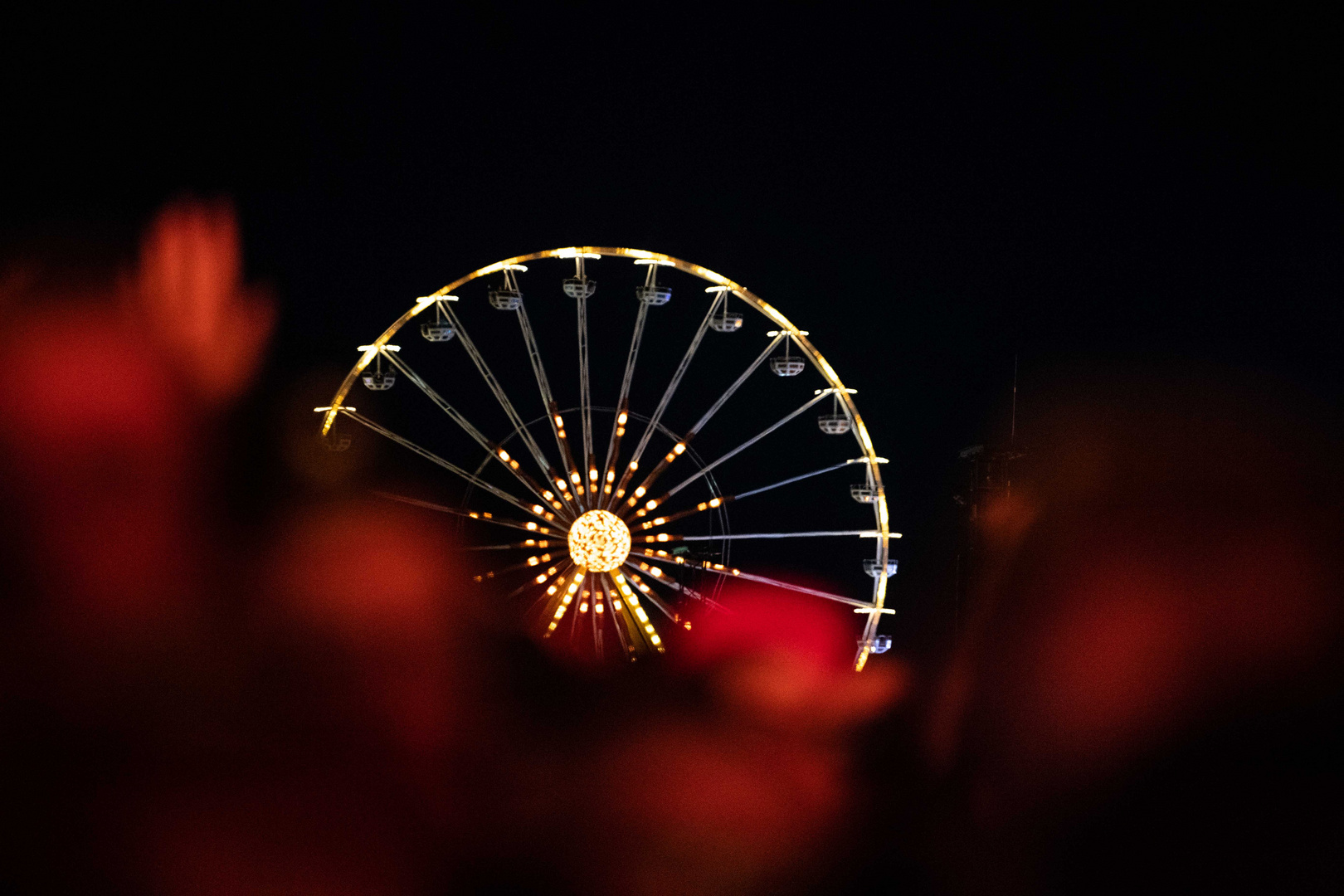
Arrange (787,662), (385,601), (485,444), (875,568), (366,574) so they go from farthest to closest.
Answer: (787,662) → (875,568) → (485,444) → (366,574) → (385,601)

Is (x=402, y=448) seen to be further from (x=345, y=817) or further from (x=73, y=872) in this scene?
(x=73, y=872)

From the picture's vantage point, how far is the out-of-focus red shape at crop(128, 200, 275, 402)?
11008mm

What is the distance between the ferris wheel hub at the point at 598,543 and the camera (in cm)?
1181

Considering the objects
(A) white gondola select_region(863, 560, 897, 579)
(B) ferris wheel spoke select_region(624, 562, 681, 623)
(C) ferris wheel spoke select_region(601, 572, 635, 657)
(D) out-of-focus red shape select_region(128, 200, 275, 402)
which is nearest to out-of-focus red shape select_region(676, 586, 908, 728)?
(B) ferris wheel spoke select_region(624, 562, 681, 623)

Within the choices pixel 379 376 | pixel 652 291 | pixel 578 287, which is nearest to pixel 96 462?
pixel 379 376

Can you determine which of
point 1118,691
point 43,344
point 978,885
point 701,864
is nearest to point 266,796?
point 701,864

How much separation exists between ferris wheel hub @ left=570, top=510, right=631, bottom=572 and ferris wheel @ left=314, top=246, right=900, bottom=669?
0.05 feet

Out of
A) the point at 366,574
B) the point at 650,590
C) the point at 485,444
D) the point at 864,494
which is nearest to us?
the point at 366,574

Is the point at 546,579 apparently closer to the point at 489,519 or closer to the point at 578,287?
the point at 489,519

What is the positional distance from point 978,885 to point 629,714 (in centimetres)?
281

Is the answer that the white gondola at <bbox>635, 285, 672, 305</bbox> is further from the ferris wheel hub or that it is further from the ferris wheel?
the ferris wheel hub

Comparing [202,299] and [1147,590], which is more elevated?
[1147,590]

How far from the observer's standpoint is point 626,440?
1407cm

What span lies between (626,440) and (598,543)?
2399mm
